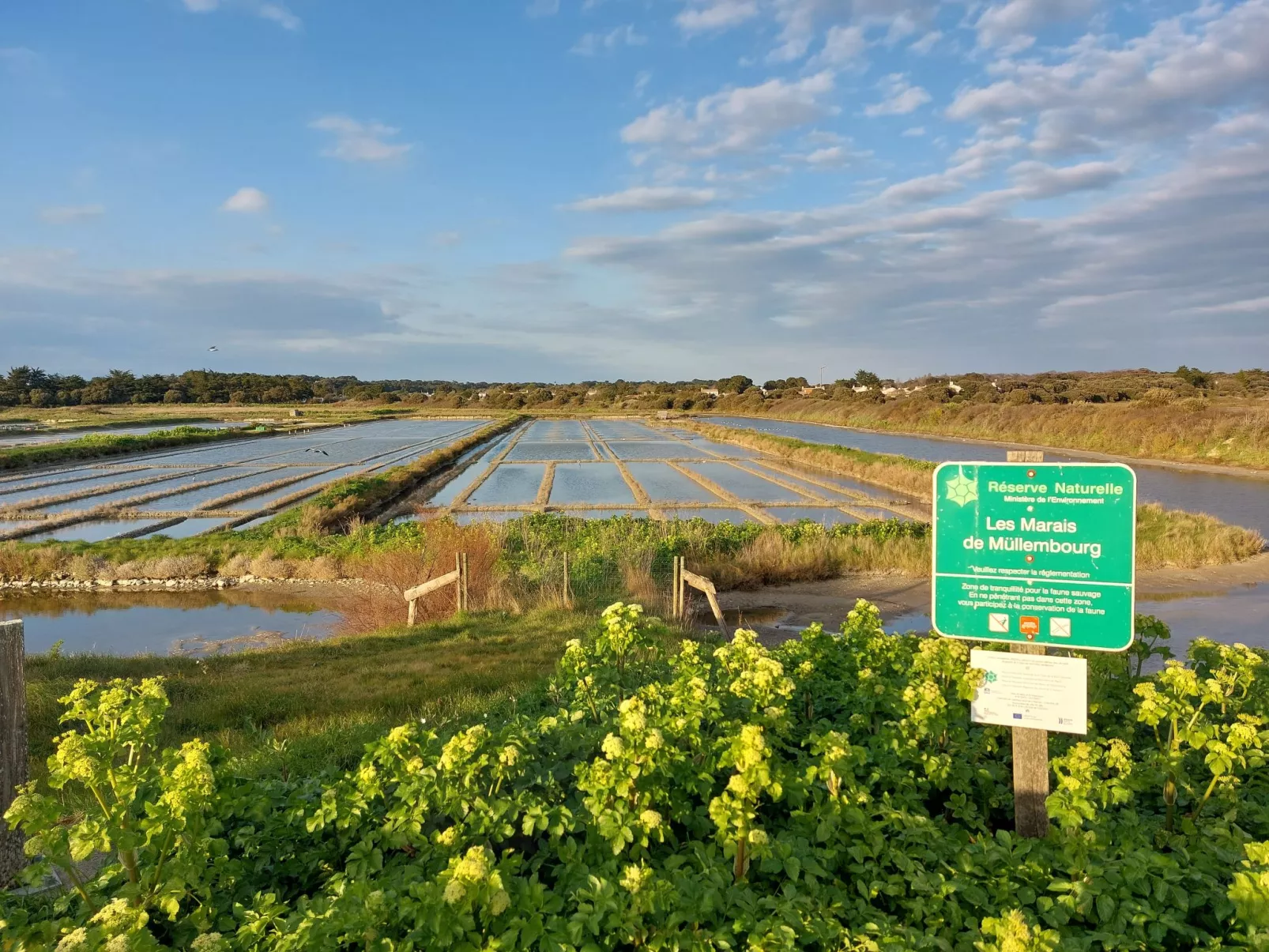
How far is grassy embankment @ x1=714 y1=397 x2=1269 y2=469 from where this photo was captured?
41.0m

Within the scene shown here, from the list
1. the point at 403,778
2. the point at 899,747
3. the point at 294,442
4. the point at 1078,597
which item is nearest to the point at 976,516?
the point at 1078,597

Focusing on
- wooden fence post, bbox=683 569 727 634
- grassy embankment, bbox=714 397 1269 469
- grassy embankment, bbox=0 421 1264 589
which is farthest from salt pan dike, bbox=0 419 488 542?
A: grassy embankment, bbox=714 397 1269 469

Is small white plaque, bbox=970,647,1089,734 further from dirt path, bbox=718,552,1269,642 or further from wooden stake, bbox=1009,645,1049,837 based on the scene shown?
dirt path, bbox=718,552,1269,642

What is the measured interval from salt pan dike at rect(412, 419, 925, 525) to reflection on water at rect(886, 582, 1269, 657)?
31.3ft

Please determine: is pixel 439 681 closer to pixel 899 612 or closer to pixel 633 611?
pixel 633 611

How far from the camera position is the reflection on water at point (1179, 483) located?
26342 mm

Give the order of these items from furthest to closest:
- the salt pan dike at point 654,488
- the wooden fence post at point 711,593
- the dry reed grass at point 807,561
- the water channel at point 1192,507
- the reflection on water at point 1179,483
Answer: the salt pan dike at point 654,488 → the reflection on water at point 1179,483 → the dry reed grass at point 807,561 → the water channel at point 1192,507 → the wooden fence post at point 711,593

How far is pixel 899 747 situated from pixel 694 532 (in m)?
14.8

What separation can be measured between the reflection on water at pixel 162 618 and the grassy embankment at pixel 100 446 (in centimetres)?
2961

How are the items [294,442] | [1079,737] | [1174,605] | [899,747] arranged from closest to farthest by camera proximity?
[899,747]
[1079,737]
[1174,605]
[294,442]

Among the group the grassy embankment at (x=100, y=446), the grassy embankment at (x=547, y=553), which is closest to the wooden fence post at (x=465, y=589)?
the grassy embankment at (x=547, y=553)

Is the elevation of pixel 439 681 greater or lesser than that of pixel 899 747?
lesser

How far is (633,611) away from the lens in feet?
15.4

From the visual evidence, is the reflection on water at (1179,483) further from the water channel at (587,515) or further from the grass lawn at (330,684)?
the grass lawn at (330,684)
